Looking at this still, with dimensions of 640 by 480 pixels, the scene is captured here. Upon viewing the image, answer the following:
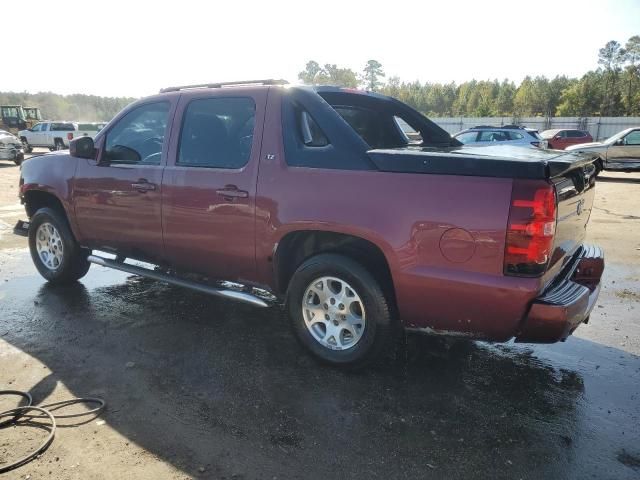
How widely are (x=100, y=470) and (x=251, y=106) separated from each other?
2646 millimetres

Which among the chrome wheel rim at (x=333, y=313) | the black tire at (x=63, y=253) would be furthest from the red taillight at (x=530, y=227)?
the black tire at (x=63, y=253)

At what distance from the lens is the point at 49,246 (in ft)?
18.3

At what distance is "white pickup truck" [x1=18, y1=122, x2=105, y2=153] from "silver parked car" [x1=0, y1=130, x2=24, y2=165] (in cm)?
813

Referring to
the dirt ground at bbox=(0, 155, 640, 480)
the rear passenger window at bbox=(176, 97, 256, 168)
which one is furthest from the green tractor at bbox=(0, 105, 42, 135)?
the rear passenger window at bbox=(176, 97, 256, 168)

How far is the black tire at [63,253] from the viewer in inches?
209

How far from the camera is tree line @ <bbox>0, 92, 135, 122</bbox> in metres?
106

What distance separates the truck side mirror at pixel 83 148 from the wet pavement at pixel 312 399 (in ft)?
4.90

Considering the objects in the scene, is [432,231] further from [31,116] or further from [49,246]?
[31,116]

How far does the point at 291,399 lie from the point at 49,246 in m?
3.76

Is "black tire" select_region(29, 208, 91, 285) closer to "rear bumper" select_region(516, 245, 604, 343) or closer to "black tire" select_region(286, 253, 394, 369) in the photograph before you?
"black tire" select_region(286, 253, 394, 369)

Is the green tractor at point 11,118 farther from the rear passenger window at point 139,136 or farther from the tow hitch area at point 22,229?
the rear passenger window at point 139,136

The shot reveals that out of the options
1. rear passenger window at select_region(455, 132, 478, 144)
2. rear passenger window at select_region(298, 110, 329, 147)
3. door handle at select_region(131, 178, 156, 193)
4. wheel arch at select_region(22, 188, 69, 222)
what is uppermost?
rear passenger window at select_region(298, 110, 329, 147)

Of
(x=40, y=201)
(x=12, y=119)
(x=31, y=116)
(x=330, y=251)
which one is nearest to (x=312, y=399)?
(x=330, y=251)

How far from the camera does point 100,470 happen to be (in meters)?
2.59
